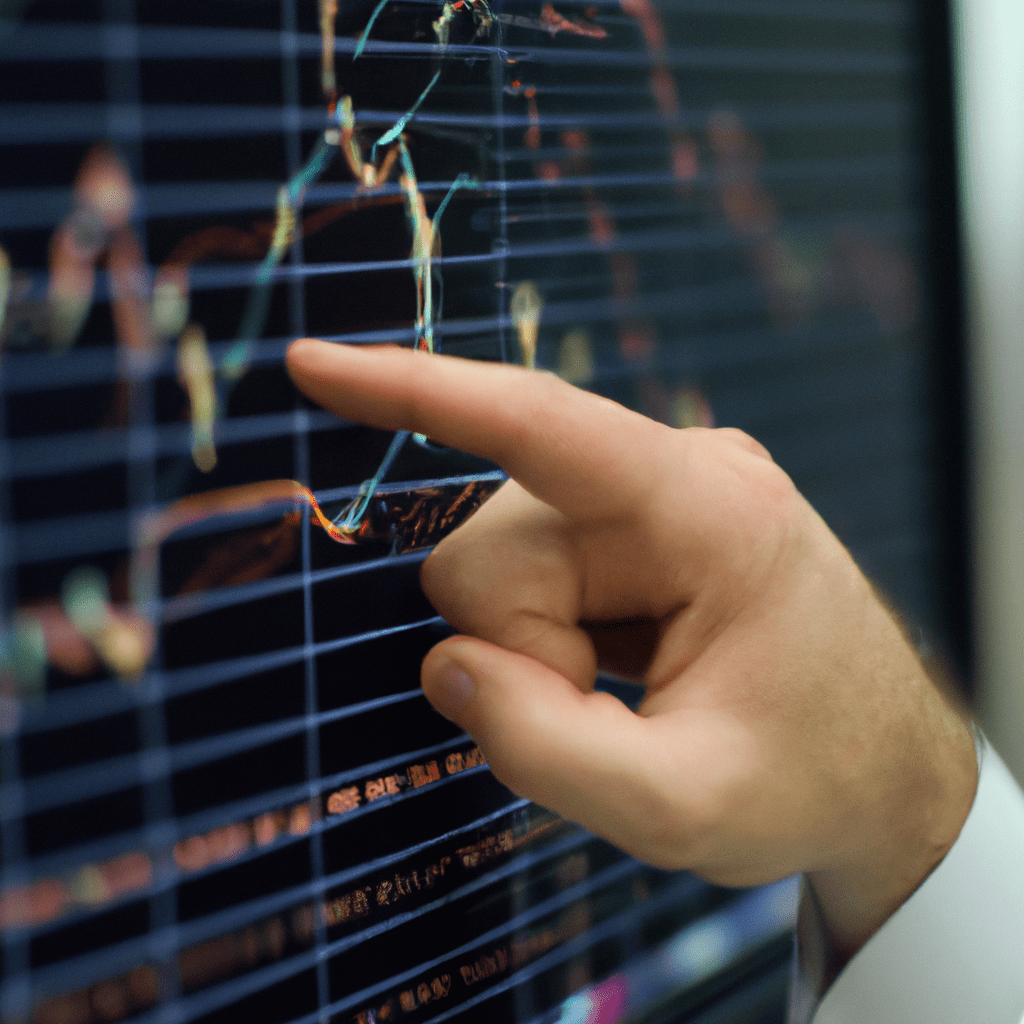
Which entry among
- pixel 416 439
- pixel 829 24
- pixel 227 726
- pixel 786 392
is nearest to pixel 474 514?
pixel 416 439

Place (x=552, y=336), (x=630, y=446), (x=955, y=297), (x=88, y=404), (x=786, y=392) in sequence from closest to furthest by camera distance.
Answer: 1. (x=88, y=404)
2. (x=630, y=446)
3. (x=552, y=336)
4. (x=786, y=392)
5. (x=955, y=297)

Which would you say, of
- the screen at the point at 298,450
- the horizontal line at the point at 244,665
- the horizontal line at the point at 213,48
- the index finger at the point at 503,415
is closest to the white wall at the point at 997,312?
the screen at the point at 298,450

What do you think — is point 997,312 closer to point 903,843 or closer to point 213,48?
point 903,843

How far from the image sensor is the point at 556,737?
0.45 m

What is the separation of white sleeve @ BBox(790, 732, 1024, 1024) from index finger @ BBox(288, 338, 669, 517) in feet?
1.63

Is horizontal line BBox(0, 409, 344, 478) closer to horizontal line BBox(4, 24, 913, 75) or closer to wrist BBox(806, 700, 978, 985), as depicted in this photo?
horizontal line BBox(4, 24, 913, 75)

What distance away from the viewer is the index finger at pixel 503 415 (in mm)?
421

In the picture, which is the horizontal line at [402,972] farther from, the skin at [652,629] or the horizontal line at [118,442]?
the horizontal line at [118,442]

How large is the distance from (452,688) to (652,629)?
0.18m

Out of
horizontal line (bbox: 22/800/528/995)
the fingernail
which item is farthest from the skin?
horizontal line (bbox: 22/800/528/995)

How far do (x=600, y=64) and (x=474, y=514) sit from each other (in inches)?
13.9

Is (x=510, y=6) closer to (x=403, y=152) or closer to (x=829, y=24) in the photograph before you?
(x=403, y=152)

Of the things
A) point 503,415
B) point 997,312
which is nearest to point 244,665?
point 503,415

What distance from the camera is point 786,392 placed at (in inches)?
34.9
